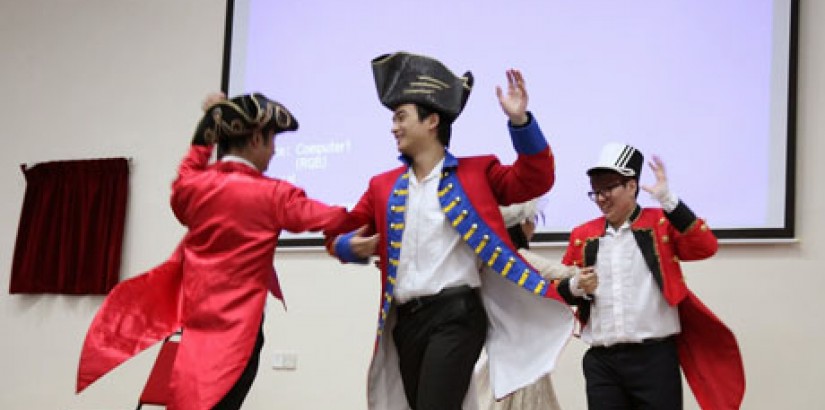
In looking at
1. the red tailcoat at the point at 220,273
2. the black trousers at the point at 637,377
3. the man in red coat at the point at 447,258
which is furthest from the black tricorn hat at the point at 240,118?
the black trousers at the point at 637,377

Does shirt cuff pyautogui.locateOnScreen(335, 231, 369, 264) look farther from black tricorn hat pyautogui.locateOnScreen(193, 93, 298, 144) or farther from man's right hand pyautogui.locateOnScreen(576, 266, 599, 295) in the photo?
man's right hand pyautogui.locateOnScreen(576, 266, 599, 295)

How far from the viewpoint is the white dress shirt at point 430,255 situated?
2.61 m

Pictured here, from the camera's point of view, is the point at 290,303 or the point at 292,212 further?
the point at 290,303

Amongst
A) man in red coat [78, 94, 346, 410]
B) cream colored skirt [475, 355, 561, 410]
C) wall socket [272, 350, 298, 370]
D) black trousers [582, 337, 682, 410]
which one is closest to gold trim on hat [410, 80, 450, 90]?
A: man in red coat [78, 94, 346, 410]

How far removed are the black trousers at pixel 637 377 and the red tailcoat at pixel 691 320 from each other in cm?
10

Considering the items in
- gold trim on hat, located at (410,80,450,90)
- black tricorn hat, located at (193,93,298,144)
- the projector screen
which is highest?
the projector screen

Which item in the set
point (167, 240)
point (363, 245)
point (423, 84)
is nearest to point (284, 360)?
point (167, 240)

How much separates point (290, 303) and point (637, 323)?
308 cm

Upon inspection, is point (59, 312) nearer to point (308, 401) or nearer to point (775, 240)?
point (308, 401)

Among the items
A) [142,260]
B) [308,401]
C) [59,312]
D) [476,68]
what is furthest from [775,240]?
[59,312]

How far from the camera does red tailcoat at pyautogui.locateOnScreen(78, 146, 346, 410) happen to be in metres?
2.57

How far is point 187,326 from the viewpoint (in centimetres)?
269

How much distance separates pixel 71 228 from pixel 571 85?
12.8 feet

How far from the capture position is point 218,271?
8.73ft
